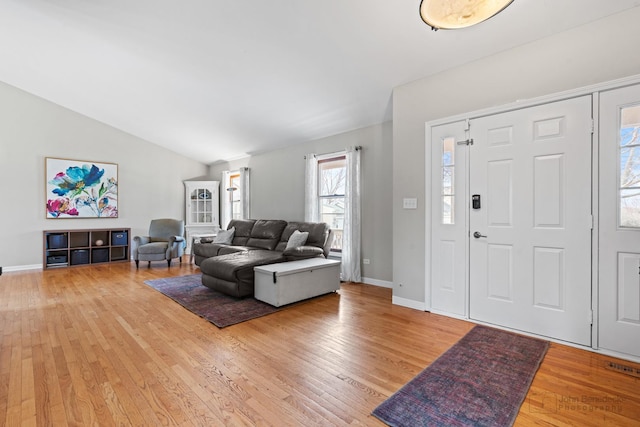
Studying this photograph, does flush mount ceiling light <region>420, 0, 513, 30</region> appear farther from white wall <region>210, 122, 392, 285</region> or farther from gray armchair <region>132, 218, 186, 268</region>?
gray armchair <region>132, 218, 186, 268</region>

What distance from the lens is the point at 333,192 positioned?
5379mm

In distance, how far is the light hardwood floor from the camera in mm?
1677

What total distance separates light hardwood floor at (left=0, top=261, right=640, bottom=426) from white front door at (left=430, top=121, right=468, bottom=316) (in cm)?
27

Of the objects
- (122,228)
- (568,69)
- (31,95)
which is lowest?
(122,228)

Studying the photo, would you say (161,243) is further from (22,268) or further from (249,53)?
(249,53)

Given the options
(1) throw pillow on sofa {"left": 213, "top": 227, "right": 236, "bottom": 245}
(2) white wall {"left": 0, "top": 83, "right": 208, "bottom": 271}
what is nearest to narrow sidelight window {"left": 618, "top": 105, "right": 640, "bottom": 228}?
(1) throw pillow on sofa {"left": 213, "top": 227, "right": 236, "bottom": 245}

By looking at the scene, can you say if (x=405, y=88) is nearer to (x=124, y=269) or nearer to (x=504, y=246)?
(x=504, y=246)

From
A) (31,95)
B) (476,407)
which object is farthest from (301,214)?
(31,95)

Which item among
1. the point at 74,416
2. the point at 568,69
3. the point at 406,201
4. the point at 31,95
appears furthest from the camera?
the point at 31,95

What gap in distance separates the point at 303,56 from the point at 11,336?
399cm

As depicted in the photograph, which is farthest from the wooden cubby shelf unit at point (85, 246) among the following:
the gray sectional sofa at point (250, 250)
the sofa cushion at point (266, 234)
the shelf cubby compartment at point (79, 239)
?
the sofa cushion at point (266, 234)

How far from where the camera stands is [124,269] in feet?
19.4

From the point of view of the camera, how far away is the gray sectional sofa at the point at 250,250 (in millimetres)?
3797

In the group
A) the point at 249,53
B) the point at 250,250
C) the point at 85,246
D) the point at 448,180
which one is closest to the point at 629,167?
the point at 448,180
